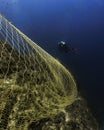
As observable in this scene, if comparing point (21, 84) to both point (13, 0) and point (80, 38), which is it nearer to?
point (80, 38)

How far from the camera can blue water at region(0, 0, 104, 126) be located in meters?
7.92

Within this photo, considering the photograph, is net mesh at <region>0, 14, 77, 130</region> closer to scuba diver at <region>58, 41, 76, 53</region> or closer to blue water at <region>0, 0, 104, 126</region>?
blue water at <region>0, 0, 104, 126</region>

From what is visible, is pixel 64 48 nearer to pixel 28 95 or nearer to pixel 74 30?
pixel 74 30

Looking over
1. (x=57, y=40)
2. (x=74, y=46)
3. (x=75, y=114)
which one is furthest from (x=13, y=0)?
(x=75, y=114)

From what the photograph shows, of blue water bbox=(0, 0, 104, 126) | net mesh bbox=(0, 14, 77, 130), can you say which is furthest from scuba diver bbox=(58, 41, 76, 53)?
net mesh bbox=(0, 14, 77, 130)

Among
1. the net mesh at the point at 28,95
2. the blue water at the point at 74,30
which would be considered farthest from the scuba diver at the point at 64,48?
the net mesh at the point at 28,95

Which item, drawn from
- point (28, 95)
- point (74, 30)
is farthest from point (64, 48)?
point (28, 95)

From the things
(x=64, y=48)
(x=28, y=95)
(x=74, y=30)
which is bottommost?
(x=28, y=95)

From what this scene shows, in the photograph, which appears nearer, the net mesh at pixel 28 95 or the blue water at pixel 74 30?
the net mesh at pixel 28 95

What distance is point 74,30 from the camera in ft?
36.1

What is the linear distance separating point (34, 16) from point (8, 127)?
9317 millimetres

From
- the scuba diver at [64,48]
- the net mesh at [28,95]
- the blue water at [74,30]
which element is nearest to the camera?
the net mesh at [28,95]

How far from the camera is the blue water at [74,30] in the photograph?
7.92 meters

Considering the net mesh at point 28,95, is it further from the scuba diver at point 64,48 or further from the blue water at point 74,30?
the scuba diver at point 64,48
